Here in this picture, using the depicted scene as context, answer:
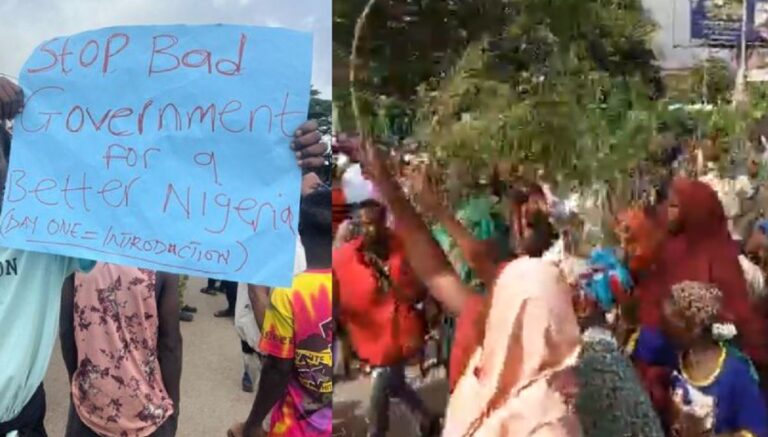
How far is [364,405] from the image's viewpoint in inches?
87.6

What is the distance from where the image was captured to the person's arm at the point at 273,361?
2189mm

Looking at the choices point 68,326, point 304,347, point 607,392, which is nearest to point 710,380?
point 607,392

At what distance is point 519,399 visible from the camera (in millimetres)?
2260

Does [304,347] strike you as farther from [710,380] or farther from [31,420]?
[710,380]

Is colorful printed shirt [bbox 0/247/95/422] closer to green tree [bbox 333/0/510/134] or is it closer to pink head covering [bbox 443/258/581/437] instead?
green tree [bbox 333/0/510/134]

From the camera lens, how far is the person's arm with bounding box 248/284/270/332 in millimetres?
2174

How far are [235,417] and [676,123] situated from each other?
122 centimetres

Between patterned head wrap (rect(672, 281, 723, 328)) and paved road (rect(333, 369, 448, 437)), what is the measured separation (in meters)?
0.59

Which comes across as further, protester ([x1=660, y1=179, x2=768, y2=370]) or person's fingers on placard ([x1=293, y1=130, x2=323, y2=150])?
protester ([x1=660, y1=179, x2=768, y2=370])

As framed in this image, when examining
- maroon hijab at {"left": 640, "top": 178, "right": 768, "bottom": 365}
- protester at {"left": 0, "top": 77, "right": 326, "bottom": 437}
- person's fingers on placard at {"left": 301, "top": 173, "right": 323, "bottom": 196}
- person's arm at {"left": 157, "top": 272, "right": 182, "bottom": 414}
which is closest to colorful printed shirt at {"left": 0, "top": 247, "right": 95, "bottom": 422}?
protester at {"left": 0, "top": 77, "right": 326, "bottom": 437}

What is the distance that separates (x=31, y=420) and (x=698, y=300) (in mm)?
1595

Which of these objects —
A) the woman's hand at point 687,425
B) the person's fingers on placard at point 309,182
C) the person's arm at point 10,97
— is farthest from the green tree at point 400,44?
the woman's hand at point 687,425

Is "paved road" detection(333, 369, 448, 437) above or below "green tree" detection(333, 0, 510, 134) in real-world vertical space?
below

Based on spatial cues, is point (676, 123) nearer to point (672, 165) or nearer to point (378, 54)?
point (672, 165)
